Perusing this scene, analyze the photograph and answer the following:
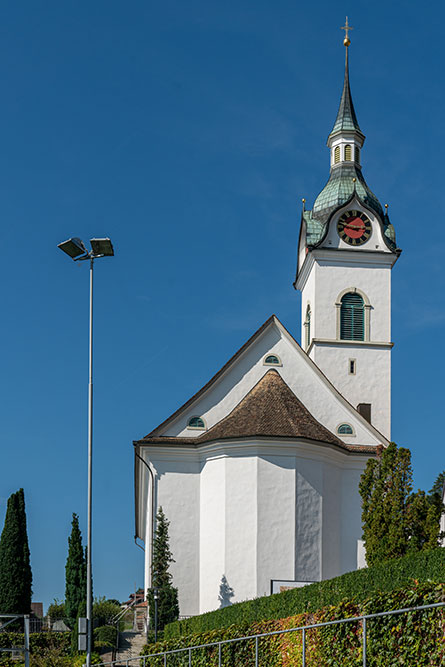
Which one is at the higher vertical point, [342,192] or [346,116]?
[346,116]

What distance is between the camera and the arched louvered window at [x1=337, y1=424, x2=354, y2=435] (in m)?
44.2

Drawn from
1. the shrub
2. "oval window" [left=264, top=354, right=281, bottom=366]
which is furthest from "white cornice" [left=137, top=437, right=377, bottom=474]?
the shrub

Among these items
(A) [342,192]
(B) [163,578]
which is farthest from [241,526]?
(A) [342,192]

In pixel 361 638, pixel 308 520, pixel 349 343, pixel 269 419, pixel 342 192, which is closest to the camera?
pixel 361 638

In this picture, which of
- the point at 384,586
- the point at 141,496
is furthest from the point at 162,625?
the point at 384,586

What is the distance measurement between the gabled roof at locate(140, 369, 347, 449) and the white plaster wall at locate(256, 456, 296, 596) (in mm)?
1045

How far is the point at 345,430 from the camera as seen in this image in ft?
145

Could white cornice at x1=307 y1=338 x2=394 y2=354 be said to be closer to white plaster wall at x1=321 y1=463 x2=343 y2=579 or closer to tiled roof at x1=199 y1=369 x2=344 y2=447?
tiled roof at x1=199 y1=369 x2=344 y2=447

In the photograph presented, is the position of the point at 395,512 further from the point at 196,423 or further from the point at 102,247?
the point at 102,247

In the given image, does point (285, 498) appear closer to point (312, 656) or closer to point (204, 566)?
point (204, 566)

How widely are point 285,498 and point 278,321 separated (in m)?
9.41

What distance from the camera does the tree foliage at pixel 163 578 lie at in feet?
128

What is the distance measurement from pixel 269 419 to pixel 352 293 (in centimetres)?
1160

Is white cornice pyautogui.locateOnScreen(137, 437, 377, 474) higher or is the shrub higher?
white cornice pyautogui.locateOnScreen(137, 437, 377, 474)
